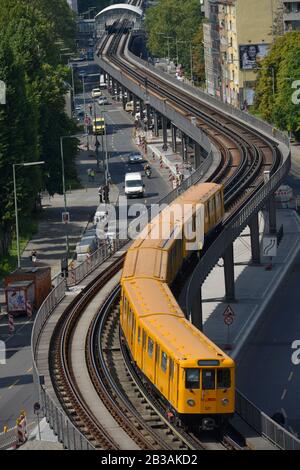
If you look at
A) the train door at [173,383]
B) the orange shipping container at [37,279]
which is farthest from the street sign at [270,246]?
the train door at [173,383]

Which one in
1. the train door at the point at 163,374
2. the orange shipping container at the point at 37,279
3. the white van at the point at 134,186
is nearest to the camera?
the train door at the point at 163,374

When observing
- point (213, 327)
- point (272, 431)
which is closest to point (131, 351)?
point (272, 431)

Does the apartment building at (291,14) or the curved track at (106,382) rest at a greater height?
the apartment building at (291,14)

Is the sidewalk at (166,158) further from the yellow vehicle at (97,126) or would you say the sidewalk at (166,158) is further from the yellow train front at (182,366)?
the yellow train front at (182,366)

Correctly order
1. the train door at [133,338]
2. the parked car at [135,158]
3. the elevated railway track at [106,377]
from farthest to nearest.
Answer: the parked car at [135,158] < the train door at [133,338] < the elevated railway track at [106,377]

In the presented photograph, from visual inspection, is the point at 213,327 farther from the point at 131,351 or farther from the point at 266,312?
the point at 131,351

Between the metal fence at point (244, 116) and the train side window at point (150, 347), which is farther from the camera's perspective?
the metal fence at point (244, 116)
